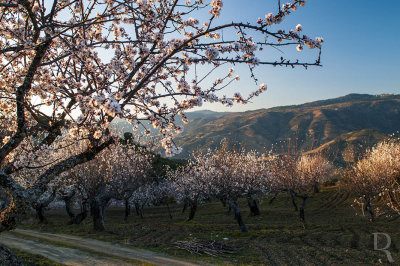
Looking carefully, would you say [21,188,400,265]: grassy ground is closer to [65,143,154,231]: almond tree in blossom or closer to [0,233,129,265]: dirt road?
[65,143,154,231]: almond tree in blossom

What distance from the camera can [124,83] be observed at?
6727mm

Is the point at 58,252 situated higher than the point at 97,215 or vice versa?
the point at 97,215

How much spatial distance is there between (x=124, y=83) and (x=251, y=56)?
3.15 m

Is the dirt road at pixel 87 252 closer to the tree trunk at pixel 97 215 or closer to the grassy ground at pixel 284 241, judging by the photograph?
the grassy ground at pixel 284 241

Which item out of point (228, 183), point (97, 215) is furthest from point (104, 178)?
point (228, 183)

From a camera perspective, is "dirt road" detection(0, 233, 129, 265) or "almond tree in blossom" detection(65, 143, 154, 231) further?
"almond tree in blossom" detection(65, 143, 154, 231)

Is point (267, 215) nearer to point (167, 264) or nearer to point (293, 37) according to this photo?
point (167, 264)

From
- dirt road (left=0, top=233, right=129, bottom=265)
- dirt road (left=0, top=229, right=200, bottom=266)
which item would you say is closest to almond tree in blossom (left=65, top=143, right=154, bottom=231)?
dirt road (left=0, top=229, right=200, bottom=266)

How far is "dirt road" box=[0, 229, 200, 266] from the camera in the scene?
15.3m

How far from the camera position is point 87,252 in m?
17.5

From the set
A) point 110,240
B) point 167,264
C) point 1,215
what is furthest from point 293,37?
point 110,240

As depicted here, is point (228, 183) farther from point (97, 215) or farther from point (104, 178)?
point (97, 215)

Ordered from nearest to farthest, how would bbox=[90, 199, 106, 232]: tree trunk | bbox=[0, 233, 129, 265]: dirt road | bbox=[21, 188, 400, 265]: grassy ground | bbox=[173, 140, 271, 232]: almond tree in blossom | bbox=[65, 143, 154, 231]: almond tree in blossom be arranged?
bbox=[0, 233, 129, 265]: dirt road, bbox=[21, 188, 400, 265]: grassy ground, bbox=[173, 140, 271, 232]: almond tree in blossom, bbox=[90, 199, 106, 232]: tree trunk, bbox=[65, 143, 154, 231]: almond tree in blossom

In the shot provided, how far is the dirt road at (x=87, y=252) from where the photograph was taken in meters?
15.3
